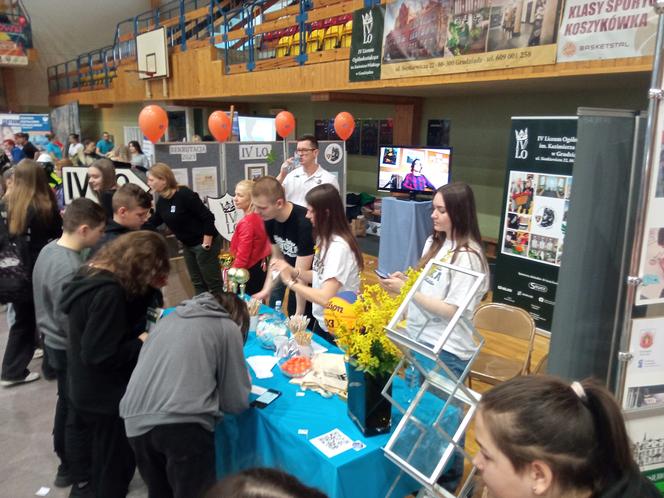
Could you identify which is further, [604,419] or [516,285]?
[516,285]

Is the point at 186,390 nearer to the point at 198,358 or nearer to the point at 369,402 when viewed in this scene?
the point at 198,358

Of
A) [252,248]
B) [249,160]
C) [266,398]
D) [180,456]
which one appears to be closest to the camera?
[180,456]

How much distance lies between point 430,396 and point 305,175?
3.43 m

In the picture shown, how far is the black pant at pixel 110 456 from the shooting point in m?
2.03

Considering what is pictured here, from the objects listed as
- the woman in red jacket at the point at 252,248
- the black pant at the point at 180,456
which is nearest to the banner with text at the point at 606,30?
the woman in red jacket at the point at 252,248

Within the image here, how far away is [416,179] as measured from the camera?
268 inches

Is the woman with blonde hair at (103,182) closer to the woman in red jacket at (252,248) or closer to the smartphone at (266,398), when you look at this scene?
the woman in red jacket at (252,248)

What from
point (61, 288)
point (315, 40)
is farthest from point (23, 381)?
point (315, 40)

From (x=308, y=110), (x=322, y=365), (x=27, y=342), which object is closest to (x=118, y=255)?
(x=322, y=365)

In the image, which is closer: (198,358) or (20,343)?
(198,358)

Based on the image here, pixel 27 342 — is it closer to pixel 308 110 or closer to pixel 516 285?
pixel 516 285

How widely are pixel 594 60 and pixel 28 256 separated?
4557 millimetres

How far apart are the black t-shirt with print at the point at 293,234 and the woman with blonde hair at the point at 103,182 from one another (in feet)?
4.82

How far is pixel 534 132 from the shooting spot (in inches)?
163
